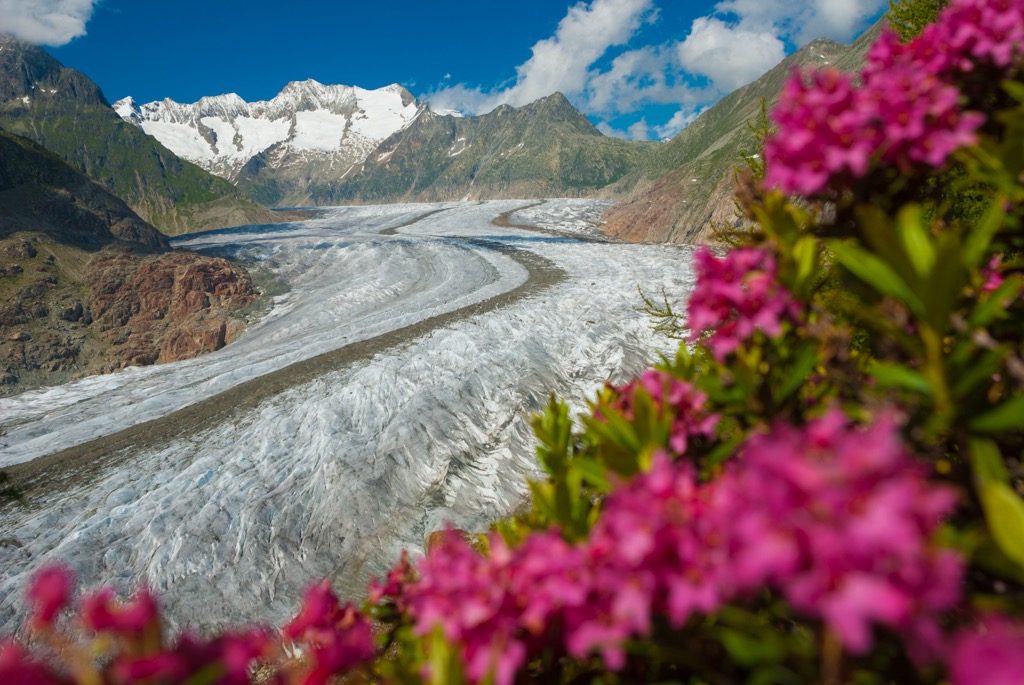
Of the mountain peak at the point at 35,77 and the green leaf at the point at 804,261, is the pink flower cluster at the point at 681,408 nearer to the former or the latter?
the green leaf at the point at 804,261

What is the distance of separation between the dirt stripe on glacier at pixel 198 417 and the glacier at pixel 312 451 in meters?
0.11

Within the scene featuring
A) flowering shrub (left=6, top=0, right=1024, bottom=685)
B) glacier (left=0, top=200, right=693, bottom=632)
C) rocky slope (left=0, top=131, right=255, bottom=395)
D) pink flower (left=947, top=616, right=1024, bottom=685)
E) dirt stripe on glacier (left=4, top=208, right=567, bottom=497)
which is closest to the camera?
pink flower (left=947, top=616, right=1024, bottom=685)

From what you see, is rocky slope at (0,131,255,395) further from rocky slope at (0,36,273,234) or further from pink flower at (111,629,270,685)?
rocky slope at (0,36,273,234)

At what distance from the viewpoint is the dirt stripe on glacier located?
8.91 metres

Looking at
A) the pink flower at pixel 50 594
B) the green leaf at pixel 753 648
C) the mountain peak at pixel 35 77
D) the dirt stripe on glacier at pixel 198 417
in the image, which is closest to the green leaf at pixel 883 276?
the green leaf at pixel 753 648

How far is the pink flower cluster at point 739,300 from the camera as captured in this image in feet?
5.35

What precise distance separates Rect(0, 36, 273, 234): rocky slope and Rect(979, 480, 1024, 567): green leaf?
131311 mm

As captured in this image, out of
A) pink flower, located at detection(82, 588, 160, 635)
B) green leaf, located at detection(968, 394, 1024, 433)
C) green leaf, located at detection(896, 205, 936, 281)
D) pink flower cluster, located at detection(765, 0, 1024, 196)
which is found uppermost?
pink flower cluster, located at detection(765, 0, 1024, 196)

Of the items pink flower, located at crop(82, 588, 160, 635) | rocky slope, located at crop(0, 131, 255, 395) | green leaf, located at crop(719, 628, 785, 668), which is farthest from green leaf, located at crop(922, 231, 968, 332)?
rocky slope, located at crop(0, 131, 255, 395)

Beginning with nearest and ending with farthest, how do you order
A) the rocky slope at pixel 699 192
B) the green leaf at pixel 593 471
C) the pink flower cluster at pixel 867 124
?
Answer: the pink flower cluster at pixel 867 124
the green leaf at pixel 593 471
the rocky slope at pixel 699 192

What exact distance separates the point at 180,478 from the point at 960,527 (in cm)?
1009

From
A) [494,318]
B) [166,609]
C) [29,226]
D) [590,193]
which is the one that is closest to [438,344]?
[494,318]

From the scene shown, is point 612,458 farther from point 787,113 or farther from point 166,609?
point 166,609

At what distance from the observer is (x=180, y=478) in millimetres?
8547
